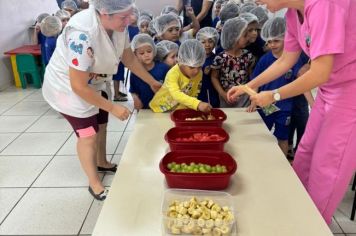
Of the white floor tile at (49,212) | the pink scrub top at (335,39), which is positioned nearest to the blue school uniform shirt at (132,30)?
the white floor tile at (49,212)

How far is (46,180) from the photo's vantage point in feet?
6.83

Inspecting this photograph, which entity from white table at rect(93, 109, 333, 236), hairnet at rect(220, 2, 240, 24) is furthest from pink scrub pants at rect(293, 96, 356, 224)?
hairnet at rect(220, 2, 240, 24)

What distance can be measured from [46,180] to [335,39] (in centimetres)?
188

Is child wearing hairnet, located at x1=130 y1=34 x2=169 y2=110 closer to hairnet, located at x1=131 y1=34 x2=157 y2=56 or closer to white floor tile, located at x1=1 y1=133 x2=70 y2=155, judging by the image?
hairnet, located at x1=131 y1=34 x2=157 y2=56

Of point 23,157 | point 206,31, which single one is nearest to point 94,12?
point 206,31

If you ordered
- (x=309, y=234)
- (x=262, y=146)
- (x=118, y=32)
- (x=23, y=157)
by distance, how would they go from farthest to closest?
(x=23, y=157) → (x=118, y=32) → (x=262, y=146) → (x=309, y=234)

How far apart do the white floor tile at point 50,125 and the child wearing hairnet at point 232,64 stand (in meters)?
1.53

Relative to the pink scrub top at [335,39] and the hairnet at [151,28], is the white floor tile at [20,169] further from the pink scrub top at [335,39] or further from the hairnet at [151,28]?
the pink scrub top at [335,39]

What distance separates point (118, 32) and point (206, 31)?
105 centimetres

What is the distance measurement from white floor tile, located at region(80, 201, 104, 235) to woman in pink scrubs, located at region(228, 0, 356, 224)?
101cm

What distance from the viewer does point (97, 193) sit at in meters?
1.84

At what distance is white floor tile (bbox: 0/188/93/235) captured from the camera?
1664 mm

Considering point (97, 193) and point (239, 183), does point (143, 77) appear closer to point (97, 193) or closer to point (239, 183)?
point (97, 193)

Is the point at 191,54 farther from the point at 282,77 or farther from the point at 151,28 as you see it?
the point at 151,28
